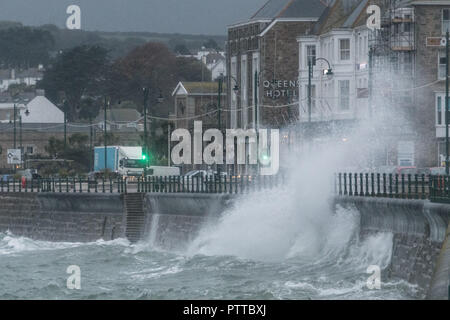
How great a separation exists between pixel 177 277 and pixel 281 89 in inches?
1812

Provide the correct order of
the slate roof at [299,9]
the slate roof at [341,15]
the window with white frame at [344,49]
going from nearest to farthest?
the slate roof at [341,15]
the window with white frame at [344,49]
the slate roof at [299,9]

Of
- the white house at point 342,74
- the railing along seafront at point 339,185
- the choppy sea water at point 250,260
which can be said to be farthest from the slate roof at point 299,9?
the choppy sea water at point 250,260

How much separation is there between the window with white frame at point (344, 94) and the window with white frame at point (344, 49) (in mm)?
1532

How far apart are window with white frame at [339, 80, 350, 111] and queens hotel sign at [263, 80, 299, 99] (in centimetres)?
856

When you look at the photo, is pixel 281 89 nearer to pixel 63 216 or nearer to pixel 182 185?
pixel 63 216

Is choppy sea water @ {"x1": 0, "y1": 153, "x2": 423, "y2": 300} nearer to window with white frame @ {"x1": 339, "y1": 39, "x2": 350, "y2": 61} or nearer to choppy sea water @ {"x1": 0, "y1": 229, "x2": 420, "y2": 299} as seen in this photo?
choppy sea water @ {"x1": 0, "y1": 229, "x2": 420, "y2": 299}

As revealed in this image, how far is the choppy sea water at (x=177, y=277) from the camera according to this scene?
3847 cm

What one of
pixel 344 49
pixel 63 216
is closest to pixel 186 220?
pixel 63 216

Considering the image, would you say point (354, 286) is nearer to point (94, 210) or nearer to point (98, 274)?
point (98, 274)

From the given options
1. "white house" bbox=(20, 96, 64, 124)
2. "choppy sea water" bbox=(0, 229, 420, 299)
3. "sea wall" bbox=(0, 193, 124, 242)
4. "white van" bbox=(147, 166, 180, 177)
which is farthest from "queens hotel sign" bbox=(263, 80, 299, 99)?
"white house" bbox=(20, 96, 64, 124)

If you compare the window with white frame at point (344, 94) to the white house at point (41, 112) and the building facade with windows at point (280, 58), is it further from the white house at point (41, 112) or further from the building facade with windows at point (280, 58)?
the white house at point (41, 112)

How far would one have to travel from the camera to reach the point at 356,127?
7344 centimetres

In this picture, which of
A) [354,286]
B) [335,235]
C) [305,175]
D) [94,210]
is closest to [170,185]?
[94,210]

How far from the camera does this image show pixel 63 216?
6391cm
